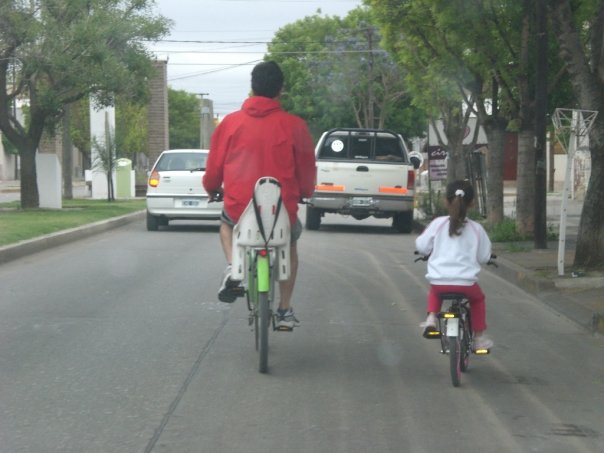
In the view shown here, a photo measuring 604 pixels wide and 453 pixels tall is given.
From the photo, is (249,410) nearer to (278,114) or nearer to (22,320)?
(278,114)

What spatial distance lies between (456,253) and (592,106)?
631 cm

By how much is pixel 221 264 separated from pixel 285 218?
754 centimetres

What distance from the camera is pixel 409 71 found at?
2633 centimetres

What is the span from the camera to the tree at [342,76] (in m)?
54.0

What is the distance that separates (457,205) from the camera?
25.1 feet

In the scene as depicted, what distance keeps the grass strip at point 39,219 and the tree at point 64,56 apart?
1457 millimetres

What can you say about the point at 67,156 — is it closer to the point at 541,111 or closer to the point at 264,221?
the point at 541,111

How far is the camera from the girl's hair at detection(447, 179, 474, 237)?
7.64 m

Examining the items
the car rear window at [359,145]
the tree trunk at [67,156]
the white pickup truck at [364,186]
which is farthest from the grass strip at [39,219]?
the car rear window at [359,145]

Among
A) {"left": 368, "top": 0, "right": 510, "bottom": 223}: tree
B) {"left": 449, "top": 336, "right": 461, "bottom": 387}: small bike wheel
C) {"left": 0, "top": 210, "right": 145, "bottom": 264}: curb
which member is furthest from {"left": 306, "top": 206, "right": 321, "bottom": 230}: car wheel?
{"left": 449, "top": 336, "right": 461, "bottom": 387}: small bike wheel

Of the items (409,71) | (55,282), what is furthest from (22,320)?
(409,71)

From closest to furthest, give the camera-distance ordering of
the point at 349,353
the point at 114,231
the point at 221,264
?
the point at 349,353 < the point at 221,264 < the point at 114,231

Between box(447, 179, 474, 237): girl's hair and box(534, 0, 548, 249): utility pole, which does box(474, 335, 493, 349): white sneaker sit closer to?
box(447, 179, 474, 237): girl's hair

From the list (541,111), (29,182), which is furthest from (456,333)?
(29,182)
